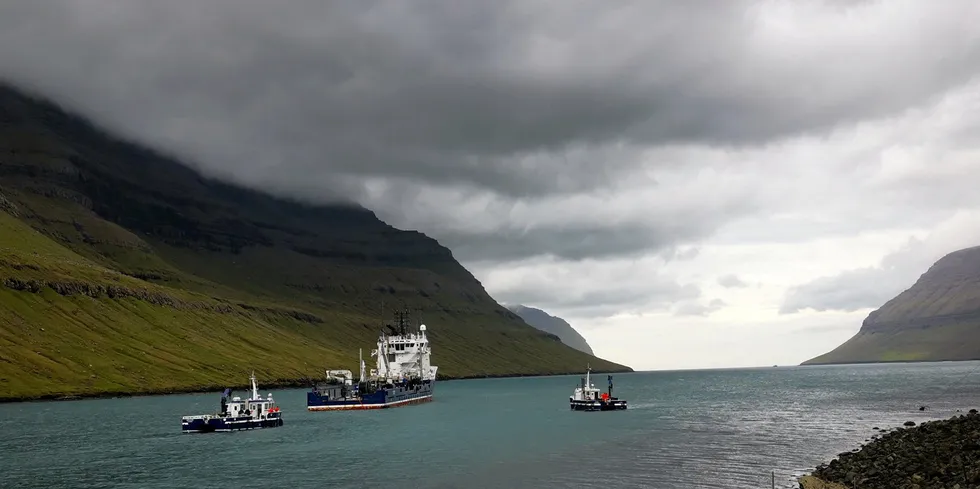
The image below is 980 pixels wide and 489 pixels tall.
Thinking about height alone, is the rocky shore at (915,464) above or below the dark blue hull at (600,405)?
above

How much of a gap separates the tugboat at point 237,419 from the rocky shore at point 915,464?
318 feet

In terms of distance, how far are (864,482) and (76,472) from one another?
77.6 metres

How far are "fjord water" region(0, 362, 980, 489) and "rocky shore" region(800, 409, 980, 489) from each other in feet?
17.7

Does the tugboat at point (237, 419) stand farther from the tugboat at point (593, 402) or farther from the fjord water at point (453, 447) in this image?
the tugboat at point (593, 402)

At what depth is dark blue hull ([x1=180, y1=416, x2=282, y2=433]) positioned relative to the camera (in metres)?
126

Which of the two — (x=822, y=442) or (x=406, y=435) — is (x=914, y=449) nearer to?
(x=822, y=442)

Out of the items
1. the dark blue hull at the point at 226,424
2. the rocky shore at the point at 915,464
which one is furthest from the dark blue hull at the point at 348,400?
the rocky shore at the point at 915,464

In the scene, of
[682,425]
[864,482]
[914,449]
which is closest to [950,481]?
[864,482]

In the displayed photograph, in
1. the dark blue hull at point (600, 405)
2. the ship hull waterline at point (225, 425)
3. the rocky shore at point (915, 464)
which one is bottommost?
the dark blue hull at point (600, 405)

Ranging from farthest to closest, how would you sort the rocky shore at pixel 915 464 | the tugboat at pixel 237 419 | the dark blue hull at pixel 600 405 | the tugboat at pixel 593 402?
1. the tugboat at pixel 593 402
2. the dark blue hull at pixel 600 405
3. the tugboat at pixel 237 419
4. the rocky shore at pixel 915 464

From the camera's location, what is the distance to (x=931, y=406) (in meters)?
151

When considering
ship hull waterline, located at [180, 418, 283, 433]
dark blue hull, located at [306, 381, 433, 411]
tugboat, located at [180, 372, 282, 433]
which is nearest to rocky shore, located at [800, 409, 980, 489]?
tugboat, located at [180, 372, 282, 433]

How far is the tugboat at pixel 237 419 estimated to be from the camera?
127m

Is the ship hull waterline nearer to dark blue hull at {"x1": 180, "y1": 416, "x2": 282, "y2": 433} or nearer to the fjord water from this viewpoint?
dark blue hull at {"x1": 180, "y1": 416, "x2": 282, "y2": 433}
